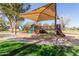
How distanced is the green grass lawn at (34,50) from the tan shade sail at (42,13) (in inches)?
10.5

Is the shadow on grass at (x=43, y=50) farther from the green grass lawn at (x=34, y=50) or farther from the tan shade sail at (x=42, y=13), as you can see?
the tan shade sail at (x=42, y=13)

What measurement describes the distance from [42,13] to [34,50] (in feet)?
1.19

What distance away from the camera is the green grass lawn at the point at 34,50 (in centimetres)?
241

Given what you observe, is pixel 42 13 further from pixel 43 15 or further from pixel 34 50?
pixel 34 50

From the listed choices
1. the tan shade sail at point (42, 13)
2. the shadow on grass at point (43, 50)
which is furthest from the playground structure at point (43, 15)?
the shadow on grass at point (43, 50)

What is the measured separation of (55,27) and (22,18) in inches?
12.8

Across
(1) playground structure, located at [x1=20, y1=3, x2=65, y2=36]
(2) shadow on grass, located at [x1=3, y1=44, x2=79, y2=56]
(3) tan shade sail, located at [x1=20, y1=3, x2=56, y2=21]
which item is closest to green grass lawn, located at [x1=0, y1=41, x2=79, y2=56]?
(2) shadow on grass, located at [x1=3, y1=44, x2=79, y2=56]

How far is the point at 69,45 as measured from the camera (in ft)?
8.00

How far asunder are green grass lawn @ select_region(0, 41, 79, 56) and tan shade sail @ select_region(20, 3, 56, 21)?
0.88 feet

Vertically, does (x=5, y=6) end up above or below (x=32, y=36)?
above

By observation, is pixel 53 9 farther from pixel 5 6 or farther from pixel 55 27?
pixel 5 6

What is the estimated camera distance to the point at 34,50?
2.42m

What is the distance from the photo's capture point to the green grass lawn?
2414 millimetres

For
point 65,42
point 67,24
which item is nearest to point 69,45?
point 65,42
